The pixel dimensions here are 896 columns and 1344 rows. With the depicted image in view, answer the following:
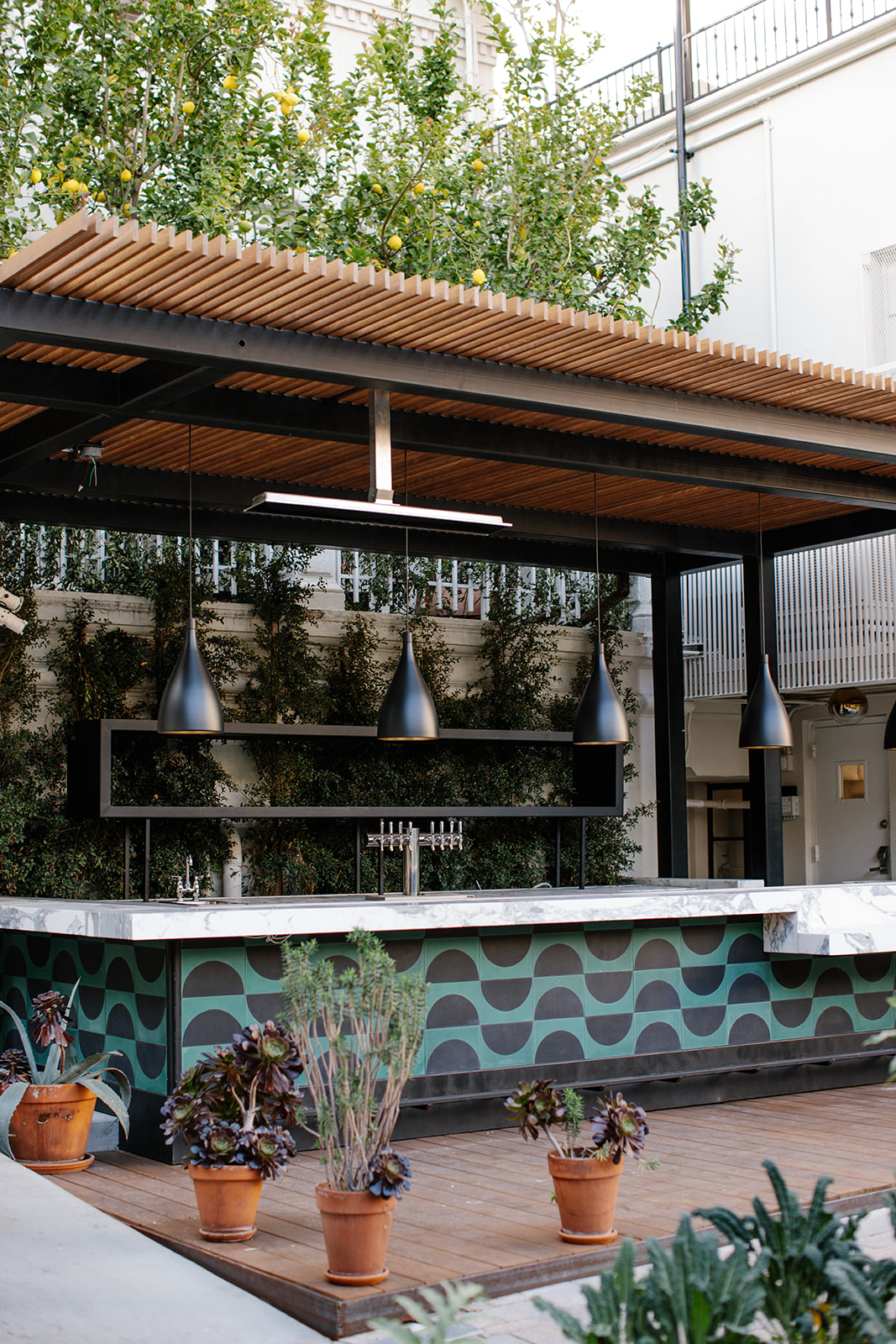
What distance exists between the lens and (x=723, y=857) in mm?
14875

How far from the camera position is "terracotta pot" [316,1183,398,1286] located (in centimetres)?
344

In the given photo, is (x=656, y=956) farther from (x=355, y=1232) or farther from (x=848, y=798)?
(x=848, y=798)

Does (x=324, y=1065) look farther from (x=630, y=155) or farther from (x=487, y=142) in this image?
(x=630, y=155)

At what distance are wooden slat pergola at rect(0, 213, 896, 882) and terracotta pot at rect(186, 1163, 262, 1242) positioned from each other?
2506mm

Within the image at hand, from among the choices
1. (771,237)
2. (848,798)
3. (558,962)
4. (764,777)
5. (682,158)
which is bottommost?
(558,962)

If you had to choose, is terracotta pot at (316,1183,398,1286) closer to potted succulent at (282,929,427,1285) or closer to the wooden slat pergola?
potted succulent at (282,929,427,1285)

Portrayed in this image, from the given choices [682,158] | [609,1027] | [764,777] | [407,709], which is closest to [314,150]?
[682,158]

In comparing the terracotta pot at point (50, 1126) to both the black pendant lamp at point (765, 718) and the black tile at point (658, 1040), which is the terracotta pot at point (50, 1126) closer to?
the black tile at point (658, 1040)

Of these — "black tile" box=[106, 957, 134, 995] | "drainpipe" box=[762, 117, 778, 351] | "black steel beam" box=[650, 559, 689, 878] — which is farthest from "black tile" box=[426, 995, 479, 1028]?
"drainpipe" box=[762, 117, 778, 351]

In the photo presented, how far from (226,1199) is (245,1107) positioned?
0.82 ft

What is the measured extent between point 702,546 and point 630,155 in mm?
7405

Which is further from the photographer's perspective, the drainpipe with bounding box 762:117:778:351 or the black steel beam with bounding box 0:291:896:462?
the drainpipe with bounding box 762:117:778:351

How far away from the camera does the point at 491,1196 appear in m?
4.50

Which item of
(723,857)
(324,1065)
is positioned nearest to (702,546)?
(324,1065)
